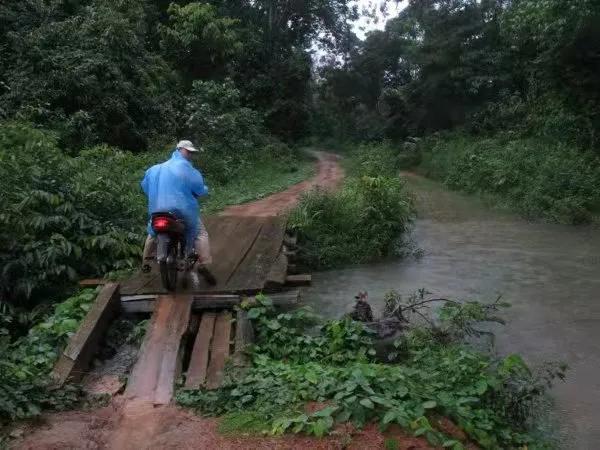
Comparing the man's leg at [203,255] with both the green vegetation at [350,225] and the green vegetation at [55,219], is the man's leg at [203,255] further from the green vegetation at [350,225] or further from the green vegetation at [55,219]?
the green vegetation at [350,225]

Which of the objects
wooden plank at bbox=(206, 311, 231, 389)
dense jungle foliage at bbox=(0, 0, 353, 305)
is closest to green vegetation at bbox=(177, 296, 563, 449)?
wooden plank at bbox=(206, 311, 231, 389)

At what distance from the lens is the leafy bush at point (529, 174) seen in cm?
1282

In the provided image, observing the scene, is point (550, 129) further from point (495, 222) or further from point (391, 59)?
point (391, 59)

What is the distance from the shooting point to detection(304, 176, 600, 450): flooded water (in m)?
5.02

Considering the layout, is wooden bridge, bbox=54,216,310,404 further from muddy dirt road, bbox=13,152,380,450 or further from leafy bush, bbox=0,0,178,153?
leafy bush, bbox=0,0,178,153

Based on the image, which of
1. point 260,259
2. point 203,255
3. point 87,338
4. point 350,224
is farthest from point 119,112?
point 87,338

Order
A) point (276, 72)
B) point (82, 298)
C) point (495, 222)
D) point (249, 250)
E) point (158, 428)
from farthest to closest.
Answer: point (276, 72)
point (495, 222)
point (249, 250)
point (82, 298)
point (158, 428)

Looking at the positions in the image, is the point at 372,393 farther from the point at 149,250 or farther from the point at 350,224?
the point at 350,224

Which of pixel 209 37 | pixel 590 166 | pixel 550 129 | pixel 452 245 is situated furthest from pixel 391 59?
pixel 452 245

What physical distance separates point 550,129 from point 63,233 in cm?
1443

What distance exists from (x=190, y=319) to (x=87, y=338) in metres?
0.95

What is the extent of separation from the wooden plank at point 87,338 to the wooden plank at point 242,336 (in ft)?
3.96

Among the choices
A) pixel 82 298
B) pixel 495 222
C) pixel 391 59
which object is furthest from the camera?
pixel 391 59

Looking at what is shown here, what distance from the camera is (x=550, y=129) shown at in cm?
1717
